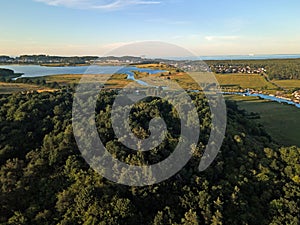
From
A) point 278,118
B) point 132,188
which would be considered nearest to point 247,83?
point 278,118

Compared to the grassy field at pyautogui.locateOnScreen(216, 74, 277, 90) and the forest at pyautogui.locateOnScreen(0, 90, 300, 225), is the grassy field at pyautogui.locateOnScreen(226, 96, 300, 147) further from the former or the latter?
the grassy field at pyautogui.locateOnScreen(216, 74, 277, 90)

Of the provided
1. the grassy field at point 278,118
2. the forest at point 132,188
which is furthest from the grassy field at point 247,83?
the forest at point 132,188

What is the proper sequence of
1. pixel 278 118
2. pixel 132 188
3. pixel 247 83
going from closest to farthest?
1. pixel 132 188
2. pixel 278 118
3. pixel 247 83

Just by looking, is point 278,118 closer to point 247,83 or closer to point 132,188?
point 132,188

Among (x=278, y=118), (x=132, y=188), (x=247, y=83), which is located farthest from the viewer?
(x=247, y=83)

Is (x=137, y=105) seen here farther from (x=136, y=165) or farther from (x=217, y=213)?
(x=217, y=213)

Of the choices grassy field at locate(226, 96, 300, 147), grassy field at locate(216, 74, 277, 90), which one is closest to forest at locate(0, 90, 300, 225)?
grassy field at locate(226, 96, 300, 147)
